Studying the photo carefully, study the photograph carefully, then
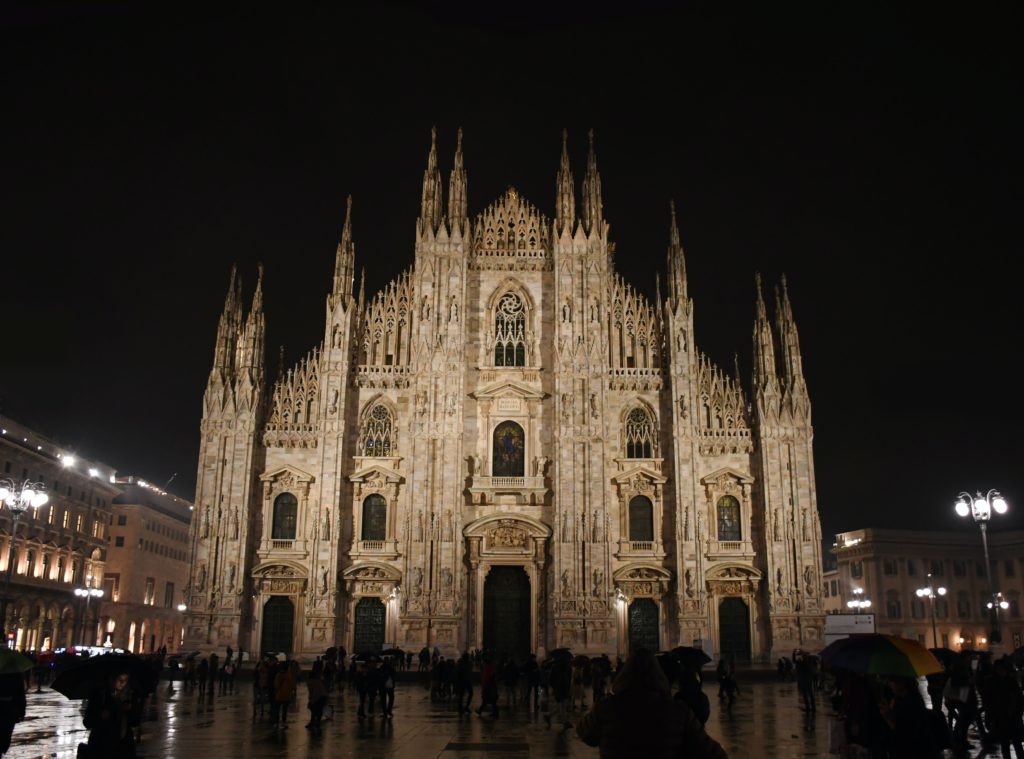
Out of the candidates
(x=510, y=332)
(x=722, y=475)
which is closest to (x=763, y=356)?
(x=722, y=475)

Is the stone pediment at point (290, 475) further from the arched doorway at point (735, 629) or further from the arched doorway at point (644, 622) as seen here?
the arched doorway at point (735, 629)

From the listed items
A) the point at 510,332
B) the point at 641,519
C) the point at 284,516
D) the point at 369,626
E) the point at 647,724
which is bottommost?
the point at 647,724

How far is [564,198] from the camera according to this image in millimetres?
49000

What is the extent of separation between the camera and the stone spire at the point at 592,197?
48.5m

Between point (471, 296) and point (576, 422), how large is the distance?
8573 millimetres

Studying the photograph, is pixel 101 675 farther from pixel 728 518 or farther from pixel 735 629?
pixel 728 518

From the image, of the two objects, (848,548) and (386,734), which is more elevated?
(848,548)

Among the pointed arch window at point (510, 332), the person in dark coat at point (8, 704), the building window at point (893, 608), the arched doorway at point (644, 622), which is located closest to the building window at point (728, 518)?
the arched doorway at point (644, 622)

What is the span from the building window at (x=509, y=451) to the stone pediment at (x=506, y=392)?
1454 millimetres

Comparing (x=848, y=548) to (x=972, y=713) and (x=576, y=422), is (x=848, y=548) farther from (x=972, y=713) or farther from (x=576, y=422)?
(x=972, y=713)

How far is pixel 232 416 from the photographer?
4497 cm

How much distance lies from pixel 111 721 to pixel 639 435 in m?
38.1

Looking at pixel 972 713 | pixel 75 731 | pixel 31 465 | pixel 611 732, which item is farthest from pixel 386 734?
pixel 31 465

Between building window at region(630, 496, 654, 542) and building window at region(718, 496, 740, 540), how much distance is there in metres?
3.25
